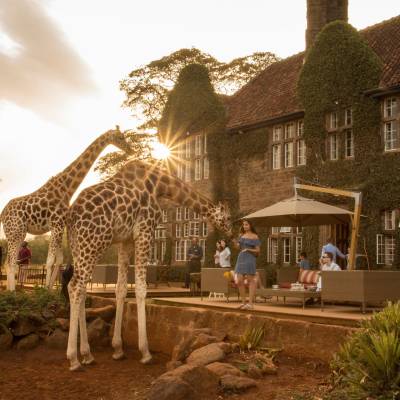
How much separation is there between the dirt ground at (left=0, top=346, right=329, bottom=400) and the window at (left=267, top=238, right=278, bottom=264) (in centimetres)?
1143

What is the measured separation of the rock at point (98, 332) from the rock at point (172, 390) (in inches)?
200

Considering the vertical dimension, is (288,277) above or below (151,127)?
below

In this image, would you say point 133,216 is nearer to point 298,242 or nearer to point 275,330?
point 275,330

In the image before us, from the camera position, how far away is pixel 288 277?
15.2 m

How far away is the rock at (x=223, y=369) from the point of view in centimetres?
770

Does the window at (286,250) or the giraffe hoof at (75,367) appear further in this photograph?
the window at (286,250)

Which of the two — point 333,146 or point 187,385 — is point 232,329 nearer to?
point 187,385

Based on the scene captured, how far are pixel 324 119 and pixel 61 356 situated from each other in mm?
12824

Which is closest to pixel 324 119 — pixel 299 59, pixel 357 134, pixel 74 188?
pixel 357 134

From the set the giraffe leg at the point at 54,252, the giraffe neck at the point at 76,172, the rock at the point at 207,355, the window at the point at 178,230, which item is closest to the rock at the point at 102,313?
the giraffe leg at the point at 54,252

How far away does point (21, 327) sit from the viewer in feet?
39.6

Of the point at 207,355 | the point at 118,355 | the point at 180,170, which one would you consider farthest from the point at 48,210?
the point at 180,170

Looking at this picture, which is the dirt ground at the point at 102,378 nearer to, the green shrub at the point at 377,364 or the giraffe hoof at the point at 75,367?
the giraffe hoof at the point at 75,367

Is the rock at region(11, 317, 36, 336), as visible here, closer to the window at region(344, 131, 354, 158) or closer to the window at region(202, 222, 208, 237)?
the window at region(344, 131, 354, 158)
